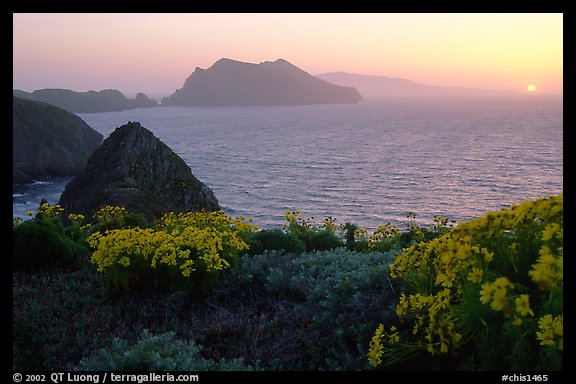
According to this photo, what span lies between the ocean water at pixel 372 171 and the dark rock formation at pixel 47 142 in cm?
600

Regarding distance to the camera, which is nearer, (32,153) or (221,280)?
(221,280)

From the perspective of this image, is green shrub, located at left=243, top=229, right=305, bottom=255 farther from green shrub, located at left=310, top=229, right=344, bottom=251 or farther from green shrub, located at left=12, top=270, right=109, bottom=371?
green shrub, located at left=12, top=270, right=109, bottom=371

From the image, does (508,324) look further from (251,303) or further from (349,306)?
(251,303)

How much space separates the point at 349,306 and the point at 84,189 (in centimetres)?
3547

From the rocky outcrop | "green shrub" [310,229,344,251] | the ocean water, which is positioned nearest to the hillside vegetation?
"green shrub" [310,229,344,251]

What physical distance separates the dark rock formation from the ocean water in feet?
19.7

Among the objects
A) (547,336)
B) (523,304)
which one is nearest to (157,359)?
(523,304)

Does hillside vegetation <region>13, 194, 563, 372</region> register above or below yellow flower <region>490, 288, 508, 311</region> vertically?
below

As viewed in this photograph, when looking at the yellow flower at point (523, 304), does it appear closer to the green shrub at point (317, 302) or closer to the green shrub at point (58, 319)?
the green shrub at point (317, 302)

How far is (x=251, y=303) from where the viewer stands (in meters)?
6.41

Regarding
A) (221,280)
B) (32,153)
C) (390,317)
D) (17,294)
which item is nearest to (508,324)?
(390,317)

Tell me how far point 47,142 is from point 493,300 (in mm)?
95116

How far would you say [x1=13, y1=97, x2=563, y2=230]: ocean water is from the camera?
4875 centimetres

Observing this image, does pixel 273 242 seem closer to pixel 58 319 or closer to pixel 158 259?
pixel 158 259
